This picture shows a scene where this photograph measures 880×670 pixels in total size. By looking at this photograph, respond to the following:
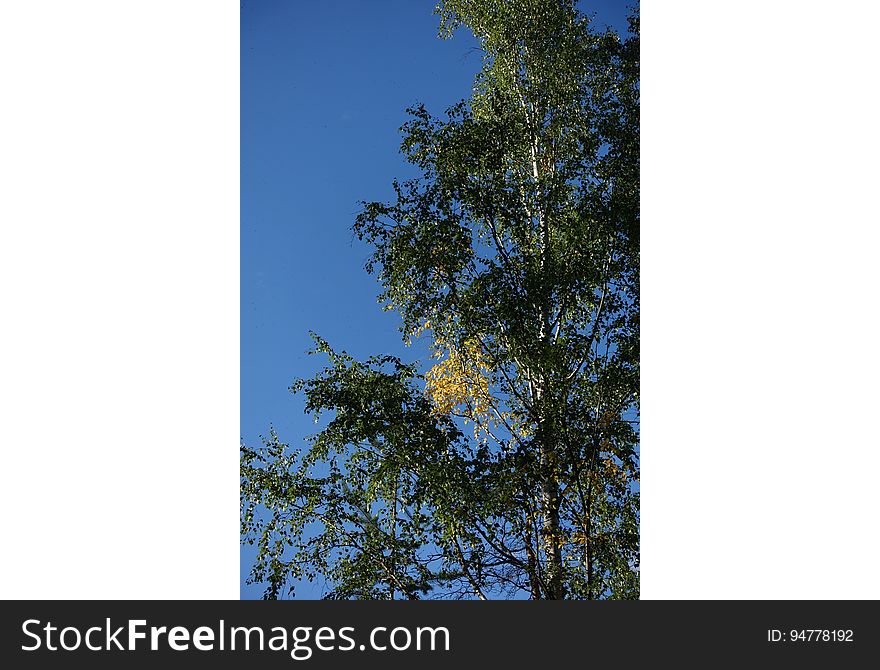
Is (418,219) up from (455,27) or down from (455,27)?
down
